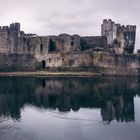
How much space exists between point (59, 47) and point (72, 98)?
4403cm

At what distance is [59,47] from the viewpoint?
7938 centimetres

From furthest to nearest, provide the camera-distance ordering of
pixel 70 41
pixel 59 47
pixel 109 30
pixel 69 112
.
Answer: pixel 109 30 → pixel 59 47 → pixel 70 41 → pixel 69 112

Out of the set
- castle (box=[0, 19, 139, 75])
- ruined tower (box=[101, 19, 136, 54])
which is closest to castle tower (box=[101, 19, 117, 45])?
castle (box=[0, 19, 139, 75])

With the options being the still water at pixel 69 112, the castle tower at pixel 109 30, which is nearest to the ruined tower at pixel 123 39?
the castle tower at pixel 109 30

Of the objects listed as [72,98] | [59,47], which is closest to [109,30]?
[59,47]

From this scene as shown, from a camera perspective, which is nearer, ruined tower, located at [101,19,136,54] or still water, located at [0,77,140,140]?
still water, located at [0,77,140,140]

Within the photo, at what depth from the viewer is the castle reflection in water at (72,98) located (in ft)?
96.4

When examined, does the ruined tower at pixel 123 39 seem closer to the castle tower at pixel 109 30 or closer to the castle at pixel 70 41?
the castle at pixel 70 41

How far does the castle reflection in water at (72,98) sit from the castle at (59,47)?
86.1 feet

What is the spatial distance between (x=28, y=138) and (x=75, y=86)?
25.0 meters

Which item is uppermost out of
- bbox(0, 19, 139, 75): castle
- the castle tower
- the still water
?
the castle tower

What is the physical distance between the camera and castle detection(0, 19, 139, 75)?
237ft

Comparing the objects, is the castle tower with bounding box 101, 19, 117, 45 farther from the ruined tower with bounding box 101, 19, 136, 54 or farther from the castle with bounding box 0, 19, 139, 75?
the ruined tower with bounding box 101, 19, 136, 54

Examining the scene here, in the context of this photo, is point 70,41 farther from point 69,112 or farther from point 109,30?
point 69,112
